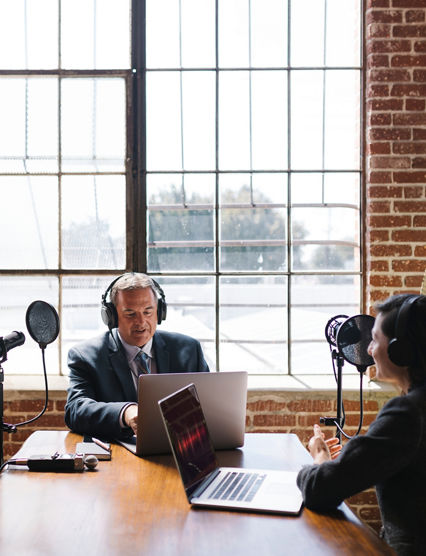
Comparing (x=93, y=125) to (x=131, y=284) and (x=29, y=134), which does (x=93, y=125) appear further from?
(x=131, y=284)

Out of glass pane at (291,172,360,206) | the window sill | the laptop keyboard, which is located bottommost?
the window sill

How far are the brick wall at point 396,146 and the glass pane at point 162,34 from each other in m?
1.08

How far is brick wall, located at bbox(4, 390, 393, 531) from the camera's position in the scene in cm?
328

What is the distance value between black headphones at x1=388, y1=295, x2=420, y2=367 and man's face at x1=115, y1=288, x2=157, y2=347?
1.27 m

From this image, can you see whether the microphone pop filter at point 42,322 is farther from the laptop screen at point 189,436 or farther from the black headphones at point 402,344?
the black headphones at point 402,344

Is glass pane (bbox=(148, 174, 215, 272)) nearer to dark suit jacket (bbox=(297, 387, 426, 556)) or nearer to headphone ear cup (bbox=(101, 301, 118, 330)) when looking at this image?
headphone ear cup (bbox=(101, 301, 118, 330))

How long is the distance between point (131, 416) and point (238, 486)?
0.58 meters

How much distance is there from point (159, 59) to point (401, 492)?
277 centimetres

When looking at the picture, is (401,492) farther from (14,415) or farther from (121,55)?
(121,55)

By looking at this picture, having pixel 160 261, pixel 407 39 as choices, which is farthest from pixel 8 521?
pixel 407 39

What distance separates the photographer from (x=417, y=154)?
336cm

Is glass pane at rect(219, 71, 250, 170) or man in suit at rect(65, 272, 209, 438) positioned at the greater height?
glass pane at rect(219, 71, 250, 170)

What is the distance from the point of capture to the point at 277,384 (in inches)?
132

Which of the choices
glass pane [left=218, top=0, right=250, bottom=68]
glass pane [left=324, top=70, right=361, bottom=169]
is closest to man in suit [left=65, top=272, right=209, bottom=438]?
glass pane [left=324, top=70, right=361, bottom=169]
